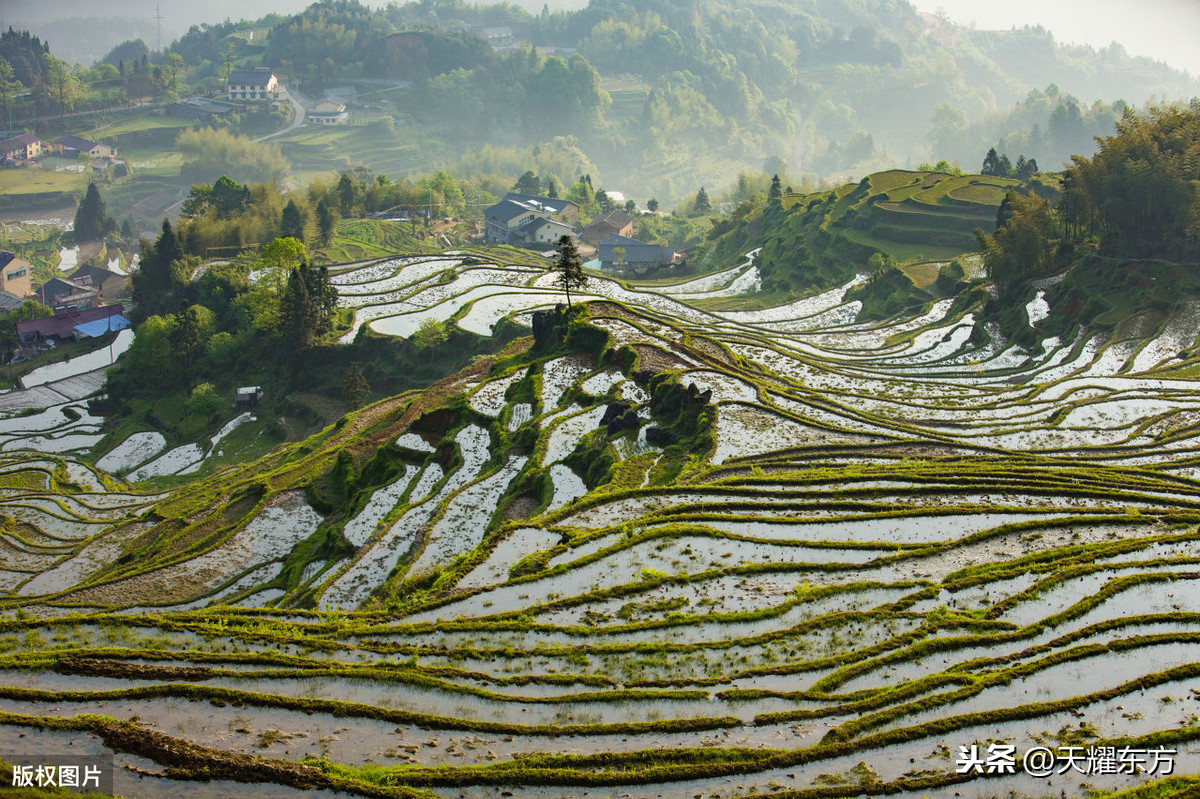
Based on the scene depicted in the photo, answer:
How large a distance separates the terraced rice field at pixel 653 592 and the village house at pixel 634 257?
4553 centimetres

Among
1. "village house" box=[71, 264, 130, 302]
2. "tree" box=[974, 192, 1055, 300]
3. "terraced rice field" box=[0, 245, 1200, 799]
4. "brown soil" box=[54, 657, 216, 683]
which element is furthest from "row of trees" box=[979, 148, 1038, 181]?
"village house" box=[71, 264, 130, 302]

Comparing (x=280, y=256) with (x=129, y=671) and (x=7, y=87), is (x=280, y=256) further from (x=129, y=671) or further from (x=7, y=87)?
(x=7, y=87)

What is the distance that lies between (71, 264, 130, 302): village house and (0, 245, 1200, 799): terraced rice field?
5914 cm

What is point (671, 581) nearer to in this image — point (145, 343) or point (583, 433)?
point (583, 433)

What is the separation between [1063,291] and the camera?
138ft

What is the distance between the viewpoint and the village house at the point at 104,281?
87.4 meters

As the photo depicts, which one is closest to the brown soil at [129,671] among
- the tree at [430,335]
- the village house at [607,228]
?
the tree at [430,335]

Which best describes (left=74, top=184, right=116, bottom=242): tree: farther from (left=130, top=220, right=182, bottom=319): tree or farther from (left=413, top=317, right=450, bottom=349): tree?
(left=413, top=317, right=450, bottom=349): tree

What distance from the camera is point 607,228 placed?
9562 cm

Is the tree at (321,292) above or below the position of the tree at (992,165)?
below

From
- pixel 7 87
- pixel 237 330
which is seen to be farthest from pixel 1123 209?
pixel 7 87

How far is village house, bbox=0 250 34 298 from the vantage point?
295 feet

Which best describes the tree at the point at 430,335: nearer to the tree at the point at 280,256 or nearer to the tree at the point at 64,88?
the tree at the point at 280,256

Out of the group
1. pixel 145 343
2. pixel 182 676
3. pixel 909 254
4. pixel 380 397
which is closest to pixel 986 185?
pixel 909 254
